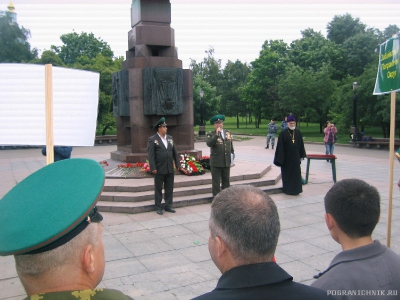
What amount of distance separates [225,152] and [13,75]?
6011mm

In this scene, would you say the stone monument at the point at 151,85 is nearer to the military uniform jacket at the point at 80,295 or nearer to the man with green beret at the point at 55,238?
the man with green beret at the point at 55,238

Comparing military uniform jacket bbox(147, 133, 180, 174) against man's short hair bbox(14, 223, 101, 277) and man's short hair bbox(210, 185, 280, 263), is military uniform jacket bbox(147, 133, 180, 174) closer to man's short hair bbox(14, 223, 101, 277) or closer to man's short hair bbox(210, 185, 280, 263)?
man's short hair bbox(210, 185, 280, 263)

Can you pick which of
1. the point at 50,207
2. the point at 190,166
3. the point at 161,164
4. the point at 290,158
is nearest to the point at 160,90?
the point at 190,166

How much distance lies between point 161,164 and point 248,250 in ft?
20.4

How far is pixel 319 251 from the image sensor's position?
557 cm

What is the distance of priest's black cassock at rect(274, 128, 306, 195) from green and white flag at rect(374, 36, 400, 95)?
4.21m

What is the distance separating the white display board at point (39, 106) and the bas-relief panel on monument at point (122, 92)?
8212 millimetres

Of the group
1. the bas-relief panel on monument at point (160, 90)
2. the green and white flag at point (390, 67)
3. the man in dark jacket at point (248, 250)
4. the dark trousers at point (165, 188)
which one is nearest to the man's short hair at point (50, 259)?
the man in dark jacket at point (248, 250)

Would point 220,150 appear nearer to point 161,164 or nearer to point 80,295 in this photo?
point 161,164

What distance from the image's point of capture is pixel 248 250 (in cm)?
147

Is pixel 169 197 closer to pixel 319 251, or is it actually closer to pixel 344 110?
pixel 319 251

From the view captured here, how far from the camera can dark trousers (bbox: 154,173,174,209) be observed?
7.70 metres

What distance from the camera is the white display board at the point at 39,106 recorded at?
2496mm

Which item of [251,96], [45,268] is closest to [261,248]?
[45,268]
